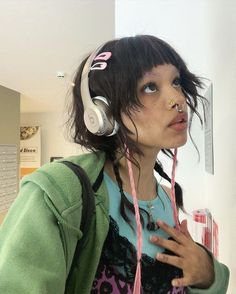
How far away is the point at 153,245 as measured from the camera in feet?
1.74

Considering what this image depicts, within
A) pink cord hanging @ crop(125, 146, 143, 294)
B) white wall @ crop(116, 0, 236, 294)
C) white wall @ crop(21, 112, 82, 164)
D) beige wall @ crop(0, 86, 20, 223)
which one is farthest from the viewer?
white wall @ crop(21, 112, 82, 164)

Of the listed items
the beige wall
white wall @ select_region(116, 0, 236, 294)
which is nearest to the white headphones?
white wall @ select_region(116, 0, 236, 294)

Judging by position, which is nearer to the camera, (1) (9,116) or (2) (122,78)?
(2) (122,78)

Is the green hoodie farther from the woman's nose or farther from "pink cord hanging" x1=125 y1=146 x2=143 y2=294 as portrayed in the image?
the woman's nose

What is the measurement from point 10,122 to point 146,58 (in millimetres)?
3452

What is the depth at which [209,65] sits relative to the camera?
101cm

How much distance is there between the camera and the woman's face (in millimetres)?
525

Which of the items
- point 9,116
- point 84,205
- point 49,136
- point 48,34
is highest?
point 48,34

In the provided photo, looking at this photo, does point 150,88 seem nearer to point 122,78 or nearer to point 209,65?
point 122,78

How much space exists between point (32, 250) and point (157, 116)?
29 cm

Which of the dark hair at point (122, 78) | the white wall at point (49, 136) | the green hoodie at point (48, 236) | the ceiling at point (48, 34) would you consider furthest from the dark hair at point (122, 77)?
the white wall at point (49, 136)

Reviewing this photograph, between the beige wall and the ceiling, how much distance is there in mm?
402

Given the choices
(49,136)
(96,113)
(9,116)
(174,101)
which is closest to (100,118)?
(96,113)

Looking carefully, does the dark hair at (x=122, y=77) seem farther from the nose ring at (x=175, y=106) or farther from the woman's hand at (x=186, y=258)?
the woman's hand at (x=186, y=258)
